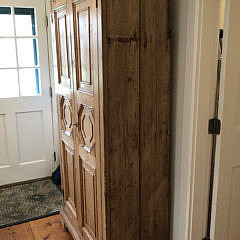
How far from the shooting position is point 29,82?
3316 millimetres

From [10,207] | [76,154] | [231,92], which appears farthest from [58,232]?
[231,92]

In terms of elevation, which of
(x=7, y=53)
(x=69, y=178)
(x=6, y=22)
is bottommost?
(x=69, y=178)

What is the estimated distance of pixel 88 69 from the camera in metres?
1.71

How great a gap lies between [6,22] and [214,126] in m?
2.43

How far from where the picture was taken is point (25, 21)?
3193mm

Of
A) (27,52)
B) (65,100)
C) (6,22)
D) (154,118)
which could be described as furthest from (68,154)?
(6,22)

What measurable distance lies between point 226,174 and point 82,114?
0.93m

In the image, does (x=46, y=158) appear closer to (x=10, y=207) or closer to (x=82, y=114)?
(x=10, y=207)

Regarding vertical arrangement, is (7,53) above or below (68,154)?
above

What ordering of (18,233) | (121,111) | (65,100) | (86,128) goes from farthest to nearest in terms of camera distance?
(18,233)
(65,100)
(86,128)
(121,111)

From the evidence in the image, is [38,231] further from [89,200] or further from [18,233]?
[89,200]

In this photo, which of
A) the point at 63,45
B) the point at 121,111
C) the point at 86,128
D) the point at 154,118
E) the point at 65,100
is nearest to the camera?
the point at 121,111

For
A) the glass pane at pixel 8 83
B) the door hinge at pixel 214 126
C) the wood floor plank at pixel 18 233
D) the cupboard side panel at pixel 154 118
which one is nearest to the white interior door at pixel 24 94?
the glass pane at pixel 8 83

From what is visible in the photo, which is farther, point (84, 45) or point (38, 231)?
point (38, 231)
